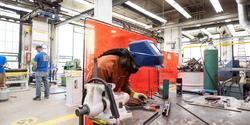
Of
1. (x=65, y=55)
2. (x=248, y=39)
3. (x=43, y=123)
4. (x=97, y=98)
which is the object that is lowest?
(x=43, y=123)

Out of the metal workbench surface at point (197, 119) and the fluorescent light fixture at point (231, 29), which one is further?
the fluorescent light fixture at point (231, 29)

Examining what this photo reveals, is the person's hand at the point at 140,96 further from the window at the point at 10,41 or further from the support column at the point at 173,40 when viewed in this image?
the window at the point at 10,41

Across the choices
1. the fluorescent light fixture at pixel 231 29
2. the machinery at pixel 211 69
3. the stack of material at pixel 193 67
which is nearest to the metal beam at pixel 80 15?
the machinery at pixel 211 69

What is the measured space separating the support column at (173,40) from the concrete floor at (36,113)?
5.52 m

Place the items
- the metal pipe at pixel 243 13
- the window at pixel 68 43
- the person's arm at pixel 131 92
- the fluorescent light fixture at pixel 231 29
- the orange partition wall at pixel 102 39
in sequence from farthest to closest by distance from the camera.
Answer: the fluorescent light fixture at pixel 231 29, the window at pixel 68 43, the metal pipe at pixel 243 13, the orange partition wall at pixel 102 39, the person's arm at pixel 131 92

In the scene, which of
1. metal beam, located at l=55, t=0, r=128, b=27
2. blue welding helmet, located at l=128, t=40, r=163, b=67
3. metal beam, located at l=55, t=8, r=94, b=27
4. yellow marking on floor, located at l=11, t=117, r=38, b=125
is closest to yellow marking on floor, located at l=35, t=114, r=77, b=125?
yellow marking on floor, located at l=11, t=117, r=38, b=125

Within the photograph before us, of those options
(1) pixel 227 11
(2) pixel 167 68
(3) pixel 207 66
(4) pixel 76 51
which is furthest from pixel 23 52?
(1) pixel 227 11

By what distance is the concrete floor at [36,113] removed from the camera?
120 inches

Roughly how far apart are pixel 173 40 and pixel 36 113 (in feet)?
21.0

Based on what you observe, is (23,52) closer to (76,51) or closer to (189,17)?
(76,51)

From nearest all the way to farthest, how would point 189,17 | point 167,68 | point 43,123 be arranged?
1. point 43,123
2. point 167,68
3. point 189,17

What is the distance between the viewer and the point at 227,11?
6.30 m

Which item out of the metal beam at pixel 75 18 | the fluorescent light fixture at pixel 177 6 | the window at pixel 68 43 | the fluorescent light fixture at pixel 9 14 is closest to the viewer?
the fluorescent light fixture at pixel 177 6

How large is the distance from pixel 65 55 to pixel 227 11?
7563 millimetres
